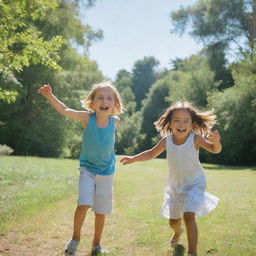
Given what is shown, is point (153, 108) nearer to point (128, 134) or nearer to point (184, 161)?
point (128, 134)

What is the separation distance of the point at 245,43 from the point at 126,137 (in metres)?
24.4

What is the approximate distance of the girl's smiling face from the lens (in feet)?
15.9

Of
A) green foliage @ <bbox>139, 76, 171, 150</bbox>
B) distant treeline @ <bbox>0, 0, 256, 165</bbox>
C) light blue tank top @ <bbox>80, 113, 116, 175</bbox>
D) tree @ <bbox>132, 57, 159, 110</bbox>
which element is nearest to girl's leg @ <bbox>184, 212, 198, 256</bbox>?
light blue tank top @ <bbox>80, 113, 116, 175</bbox>

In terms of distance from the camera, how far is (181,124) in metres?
4.87

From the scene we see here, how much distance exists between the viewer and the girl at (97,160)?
451 centimetres

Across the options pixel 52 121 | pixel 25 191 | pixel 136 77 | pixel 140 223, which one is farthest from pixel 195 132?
Answer: pixel 136 77

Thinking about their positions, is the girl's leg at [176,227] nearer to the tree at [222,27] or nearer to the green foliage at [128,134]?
the tree at [222,27]

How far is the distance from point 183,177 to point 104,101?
4.46 ft

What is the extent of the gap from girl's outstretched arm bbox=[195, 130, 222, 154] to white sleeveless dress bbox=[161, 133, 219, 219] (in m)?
0.09

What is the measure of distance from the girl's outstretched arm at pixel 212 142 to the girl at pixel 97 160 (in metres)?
1.09

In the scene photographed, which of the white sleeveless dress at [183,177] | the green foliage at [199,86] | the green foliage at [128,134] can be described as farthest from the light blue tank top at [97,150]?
the green foliage at [128,134]

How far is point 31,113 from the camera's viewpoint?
95.4ft

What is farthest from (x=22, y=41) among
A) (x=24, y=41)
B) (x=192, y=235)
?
(x=192, y=235)

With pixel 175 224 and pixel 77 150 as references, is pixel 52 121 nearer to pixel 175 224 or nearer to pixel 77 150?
pixel 77 150
